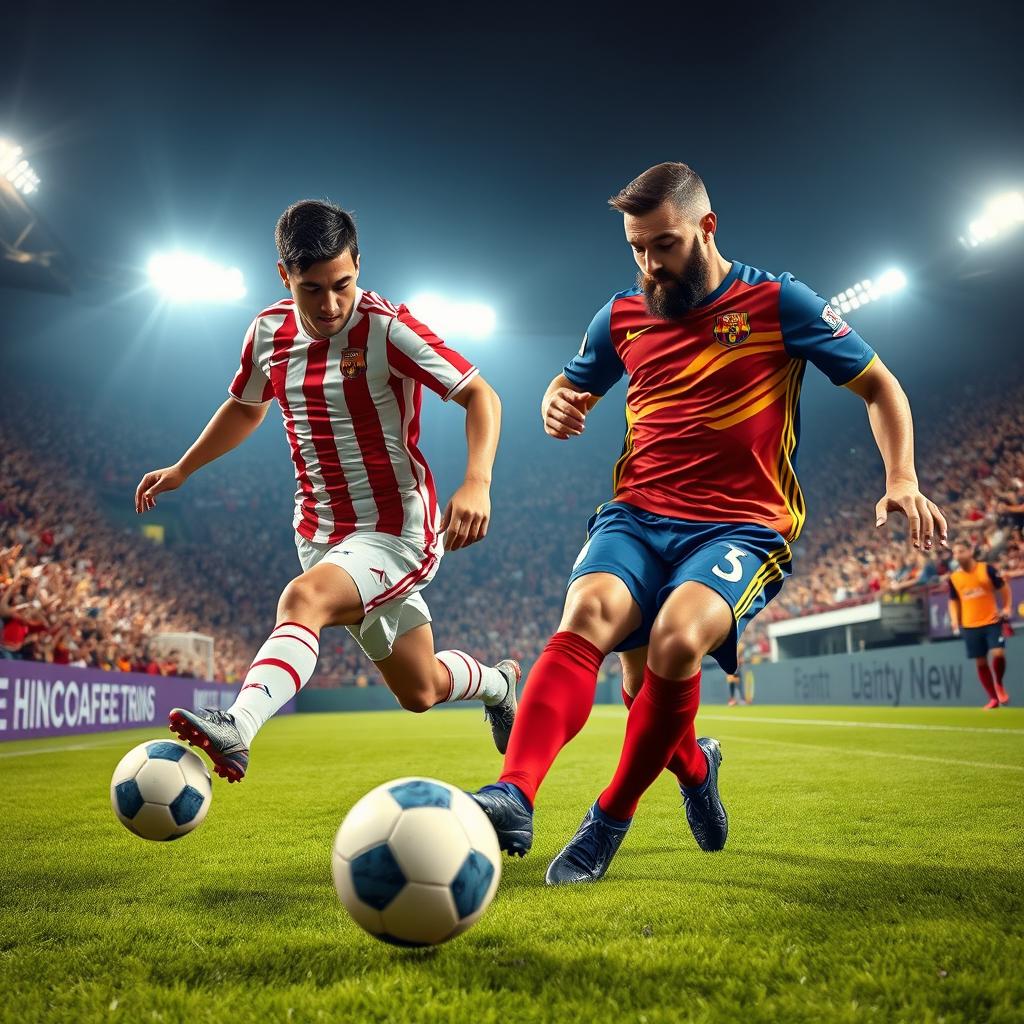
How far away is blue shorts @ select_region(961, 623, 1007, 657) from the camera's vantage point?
1107 cm

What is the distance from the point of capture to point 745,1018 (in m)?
1.51

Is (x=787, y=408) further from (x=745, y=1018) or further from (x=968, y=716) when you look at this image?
(x=968, y=716)

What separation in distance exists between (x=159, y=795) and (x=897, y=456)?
2.51 m

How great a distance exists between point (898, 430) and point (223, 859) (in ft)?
8.68

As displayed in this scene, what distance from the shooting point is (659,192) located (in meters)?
2.84

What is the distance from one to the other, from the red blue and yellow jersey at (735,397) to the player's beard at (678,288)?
0.15ft

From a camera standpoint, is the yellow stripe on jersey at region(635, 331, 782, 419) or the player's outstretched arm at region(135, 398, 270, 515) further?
the player's outstretched arm at region(135, 398, 270, 515)

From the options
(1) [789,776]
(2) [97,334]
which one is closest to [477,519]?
(1) [789,776]

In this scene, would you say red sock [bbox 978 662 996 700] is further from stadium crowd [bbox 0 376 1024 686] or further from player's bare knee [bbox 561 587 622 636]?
player's bare knee [bbox 561 587 622 636]

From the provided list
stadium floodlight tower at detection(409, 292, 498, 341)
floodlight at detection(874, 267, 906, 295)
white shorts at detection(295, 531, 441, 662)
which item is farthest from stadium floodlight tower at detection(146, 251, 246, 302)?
white shorts at detection(295, 531, 441, 662)

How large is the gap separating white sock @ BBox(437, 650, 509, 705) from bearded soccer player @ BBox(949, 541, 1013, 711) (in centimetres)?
801

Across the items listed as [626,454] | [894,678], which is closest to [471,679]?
[626,454]

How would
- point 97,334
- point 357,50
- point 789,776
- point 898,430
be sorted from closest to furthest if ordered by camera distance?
point 898,430 → point 789,776 → point 357,50 → point 97,334

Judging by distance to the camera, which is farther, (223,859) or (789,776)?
(789,776)
